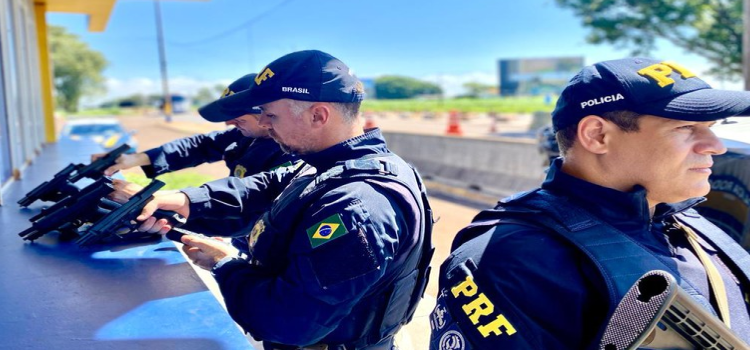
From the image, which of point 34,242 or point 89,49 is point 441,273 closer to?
point 34,242

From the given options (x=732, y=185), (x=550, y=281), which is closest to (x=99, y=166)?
(x=550, y=281)

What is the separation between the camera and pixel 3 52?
14.9ft

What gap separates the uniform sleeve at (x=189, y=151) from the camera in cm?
351

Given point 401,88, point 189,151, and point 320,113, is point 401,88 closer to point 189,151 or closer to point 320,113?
point 189,151

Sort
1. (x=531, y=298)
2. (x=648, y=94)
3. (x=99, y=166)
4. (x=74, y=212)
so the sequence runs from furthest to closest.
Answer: (x=99, y=166) → (x=74, y=212) → (x=648, y=94) → (x=531, y=298)

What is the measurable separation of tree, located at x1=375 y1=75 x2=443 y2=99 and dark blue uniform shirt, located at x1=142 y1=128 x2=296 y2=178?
3731 cm

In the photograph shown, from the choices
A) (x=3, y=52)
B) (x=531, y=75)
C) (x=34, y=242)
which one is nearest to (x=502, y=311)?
(x=34, y=242)

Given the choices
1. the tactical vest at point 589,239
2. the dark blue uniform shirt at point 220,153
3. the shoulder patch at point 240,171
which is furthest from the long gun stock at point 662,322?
the shoulder patch at point 240,171

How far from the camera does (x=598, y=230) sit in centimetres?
125

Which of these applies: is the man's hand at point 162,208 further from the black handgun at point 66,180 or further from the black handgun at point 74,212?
the black handgun at point 66,180

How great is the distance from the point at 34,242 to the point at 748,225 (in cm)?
350

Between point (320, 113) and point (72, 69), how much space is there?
71.6 metres

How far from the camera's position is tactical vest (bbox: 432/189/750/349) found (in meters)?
1.16

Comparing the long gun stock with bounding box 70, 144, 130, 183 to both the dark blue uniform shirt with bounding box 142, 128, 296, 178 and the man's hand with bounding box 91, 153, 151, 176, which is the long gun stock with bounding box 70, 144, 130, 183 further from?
the dark blue uniform shirt with bounding box 142, 128, 296, 178
